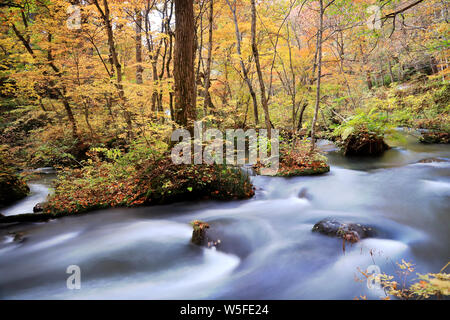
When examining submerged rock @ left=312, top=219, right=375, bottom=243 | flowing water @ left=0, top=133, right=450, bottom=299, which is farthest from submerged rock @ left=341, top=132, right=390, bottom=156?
submerged rock @ left=312, top=219, right=375, bottom=243

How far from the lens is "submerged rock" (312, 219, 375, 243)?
367 cm

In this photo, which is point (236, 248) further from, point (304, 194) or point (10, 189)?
point (10, 189)

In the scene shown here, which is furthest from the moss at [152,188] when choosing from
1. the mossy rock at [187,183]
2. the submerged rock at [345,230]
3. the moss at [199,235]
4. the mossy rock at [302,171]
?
the submerged rock at [345,230]

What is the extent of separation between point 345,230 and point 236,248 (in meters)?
1.92

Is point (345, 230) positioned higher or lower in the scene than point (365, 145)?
lower

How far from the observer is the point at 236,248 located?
12.6ft

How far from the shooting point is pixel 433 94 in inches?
449

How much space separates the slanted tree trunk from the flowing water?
2.53 meters

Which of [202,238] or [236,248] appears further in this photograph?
[202,238]

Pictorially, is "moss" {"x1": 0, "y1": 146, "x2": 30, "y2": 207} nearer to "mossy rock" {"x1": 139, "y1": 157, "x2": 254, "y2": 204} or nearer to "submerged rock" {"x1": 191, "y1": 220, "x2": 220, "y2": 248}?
"mossy rock" {"x1": 139, "y1": 157, "x2": 254, "y2": 204}

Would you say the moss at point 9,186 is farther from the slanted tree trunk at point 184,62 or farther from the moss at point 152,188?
the slanted tree trunk at point 184,62

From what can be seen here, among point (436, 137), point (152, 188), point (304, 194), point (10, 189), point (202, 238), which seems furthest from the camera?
point (436, 137)

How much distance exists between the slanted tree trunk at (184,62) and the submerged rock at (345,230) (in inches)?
158

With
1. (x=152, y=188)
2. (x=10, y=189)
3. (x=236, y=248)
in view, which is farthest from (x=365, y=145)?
(x=10, y=189)
